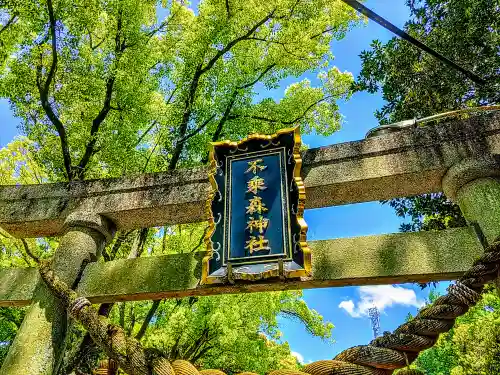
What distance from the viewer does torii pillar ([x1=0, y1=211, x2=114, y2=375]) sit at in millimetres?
3260

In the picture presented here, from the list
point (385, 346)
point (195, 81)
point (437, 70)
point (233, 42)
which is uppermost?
point (233, 42)

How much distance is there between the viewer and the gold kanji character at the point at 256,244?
3297mm

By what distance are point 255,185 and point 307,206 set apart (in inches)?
27.6

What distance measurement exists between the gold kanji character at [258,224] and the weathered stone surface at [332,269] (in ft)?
1.60

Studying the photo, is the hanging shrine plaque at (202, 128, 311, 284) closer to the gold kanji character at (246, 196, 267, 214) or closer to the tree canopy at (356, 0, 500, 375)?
the gold kanji character at (246, 196, 267, 214)

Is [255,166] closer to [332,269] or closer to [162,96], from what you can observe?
[332,269]

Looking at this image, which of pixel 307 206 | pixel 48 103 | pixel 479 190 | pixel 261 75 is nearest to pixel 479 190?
pixel 479 190

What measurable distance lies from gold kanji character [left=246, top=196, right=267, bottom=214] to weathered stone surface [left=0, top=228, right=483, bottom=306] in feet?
1.93

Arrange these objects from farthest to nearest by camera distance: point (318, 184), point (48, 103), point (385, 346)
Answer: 1. point (48, 103)
2. point (318, 184)
3. point (385, 346)

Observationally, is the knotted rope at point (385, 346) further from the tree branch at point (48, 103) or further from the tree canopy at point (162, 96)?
the tree branch at point (48, 103)

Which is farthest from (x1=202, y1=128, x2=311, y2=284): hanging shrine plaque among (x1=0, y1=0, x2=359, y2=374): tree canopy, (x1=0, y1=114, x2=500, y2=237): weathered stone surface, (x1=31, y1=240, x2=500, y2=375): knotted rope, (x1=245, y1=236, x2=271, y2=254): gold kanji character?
(x1=0, y1=0, x2=359, y2=374): tree canopy

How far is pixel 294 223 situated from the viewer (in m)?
3.34

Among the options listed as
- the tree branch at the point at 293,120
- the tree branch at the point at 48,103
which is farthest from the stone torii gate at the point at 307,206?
the tree branch at the point at 293,120

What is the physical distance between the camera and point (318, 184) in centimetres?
383
